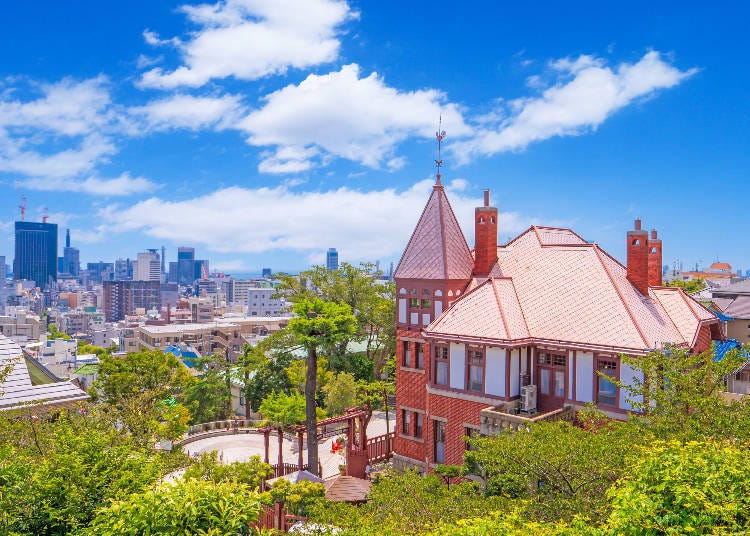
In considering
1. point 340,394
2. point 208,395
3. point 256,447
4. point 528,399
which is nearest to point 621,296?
point 528,399

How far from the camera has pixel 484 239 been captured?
82.6 ft

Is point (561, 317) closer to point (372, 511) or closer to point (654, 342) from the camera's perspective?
point (654, 342)

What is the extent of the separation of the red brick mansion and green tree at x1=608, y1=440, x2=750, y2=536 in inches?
447

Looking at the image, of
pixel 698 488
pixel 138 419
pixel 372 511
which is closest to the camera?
pixel 698 488

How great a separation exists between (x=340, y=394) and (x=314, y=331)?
12115mm

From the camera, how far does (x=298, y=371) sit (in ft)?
134

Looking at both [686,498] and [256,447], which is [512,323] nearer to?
[686,498]

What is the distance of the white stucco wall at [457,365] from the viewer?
72.1ft

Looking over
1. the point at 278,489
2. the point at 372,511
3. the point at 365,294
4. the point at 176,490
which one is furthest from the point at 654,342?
the point at 365,294

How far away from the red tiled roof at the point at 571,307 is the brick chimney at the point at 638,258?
1.20ft

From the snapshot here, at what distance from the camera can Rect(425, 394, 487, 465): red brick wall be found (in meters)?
21.6

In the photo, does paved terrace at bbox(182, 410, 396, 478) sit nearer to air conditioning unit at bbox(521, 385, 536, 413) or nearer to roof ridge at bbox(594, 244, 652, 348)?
air conditioning unit at bbox(521, 385, 536, 413)

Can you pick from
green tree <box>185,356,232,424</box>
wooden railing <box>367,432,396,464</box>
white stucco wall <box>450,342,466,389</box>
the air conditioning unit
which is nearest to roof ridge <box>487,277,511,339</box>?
white stucco wall <box>450,342,466,389</box>

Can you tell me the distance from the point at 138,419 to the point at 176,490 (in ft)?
40.2
